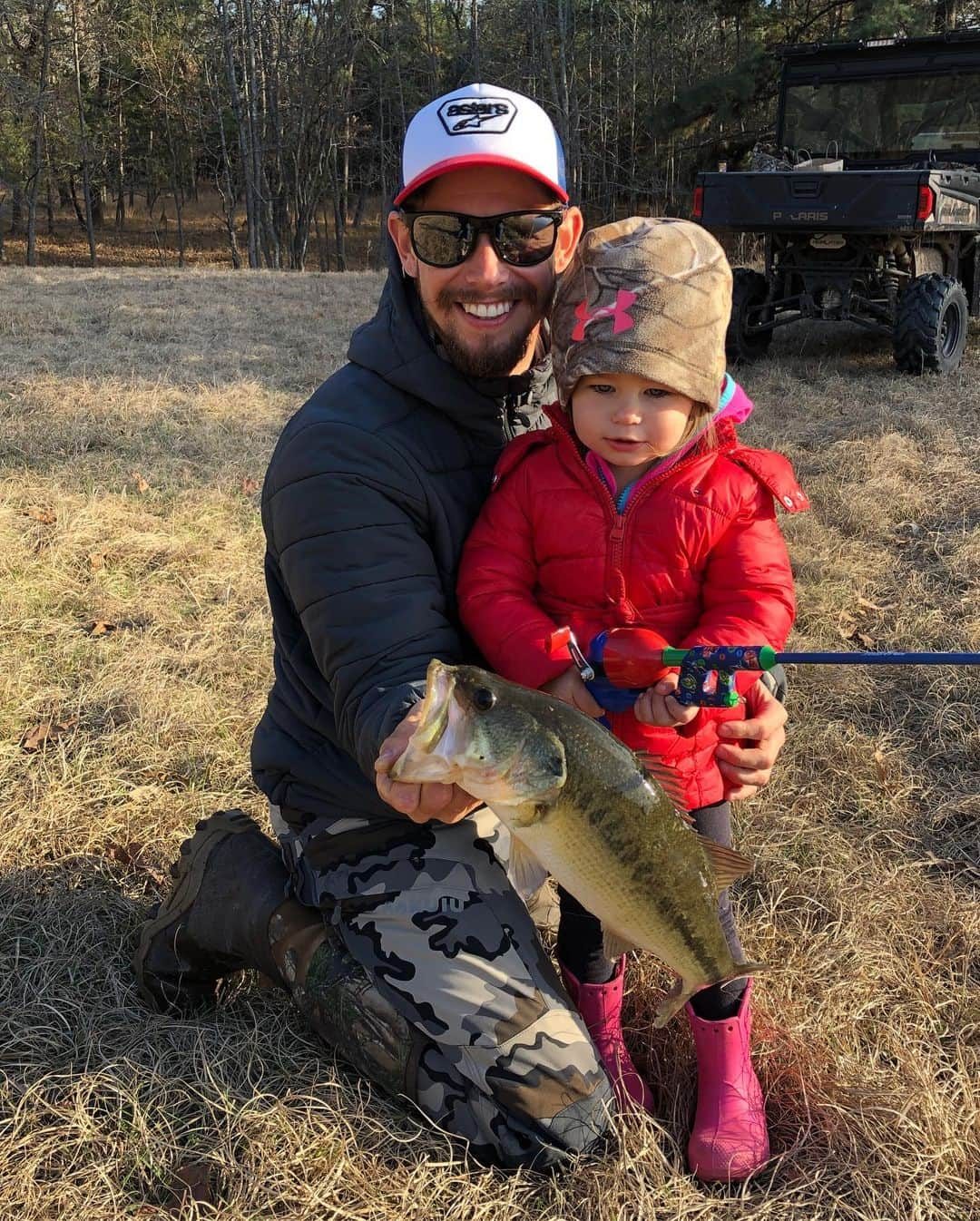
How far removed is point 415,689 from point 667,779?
520 millimetres

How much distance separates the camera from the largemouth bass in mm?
1623

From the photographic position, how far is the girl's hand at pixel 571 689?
2166 mm

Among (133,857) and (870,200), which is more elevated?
(870,200)

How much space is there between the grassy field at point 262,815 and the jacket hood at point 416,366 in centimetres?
154

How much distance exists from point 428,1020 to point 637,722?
2.62 ft

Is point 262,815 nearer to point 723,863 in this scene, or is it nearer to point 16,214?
point 723,863

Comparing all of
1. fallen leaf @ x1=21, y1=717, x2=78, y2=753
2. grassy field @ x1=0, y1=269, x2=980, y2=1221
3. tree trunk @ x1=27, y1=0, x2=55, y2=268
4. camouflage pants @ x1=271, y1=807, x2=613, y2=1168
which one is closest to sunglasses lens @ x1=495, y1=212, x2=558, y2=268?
camouflage pants @ x1=271, y1=807, x2=613, y2=1168

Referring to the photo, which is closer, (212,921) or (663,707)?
(663,707)

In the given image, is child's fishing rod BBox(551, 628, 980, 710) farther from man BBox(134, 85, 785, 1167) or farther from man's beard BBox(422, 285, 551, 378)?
man's beard BBox(422, 285, 551, 378)

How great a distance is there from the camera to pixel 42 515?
18.7ft

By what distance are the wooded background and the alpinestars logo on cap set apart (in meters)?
23.5

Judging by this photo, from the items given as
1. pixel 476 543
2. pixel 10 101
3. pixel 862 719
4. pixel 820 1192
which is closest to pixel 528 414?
pixel 476 543

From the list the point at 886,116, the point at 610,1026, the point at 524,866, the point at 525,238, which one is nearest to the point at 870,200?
the point at 886,116

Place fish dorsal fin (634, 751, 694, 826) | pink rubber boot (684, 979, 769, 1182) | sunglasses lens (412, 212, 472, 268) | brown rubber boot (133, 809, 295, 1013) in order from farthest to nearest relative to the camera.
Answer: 1. brown rubber boot (133, 809, 295, 1013)
2. sunglasses lens (412, 212, 472, 268)
3. pink rubber boot (684, 979, 769, 1182)
4. fish dorsal fin (634, 751, 694, 826)
